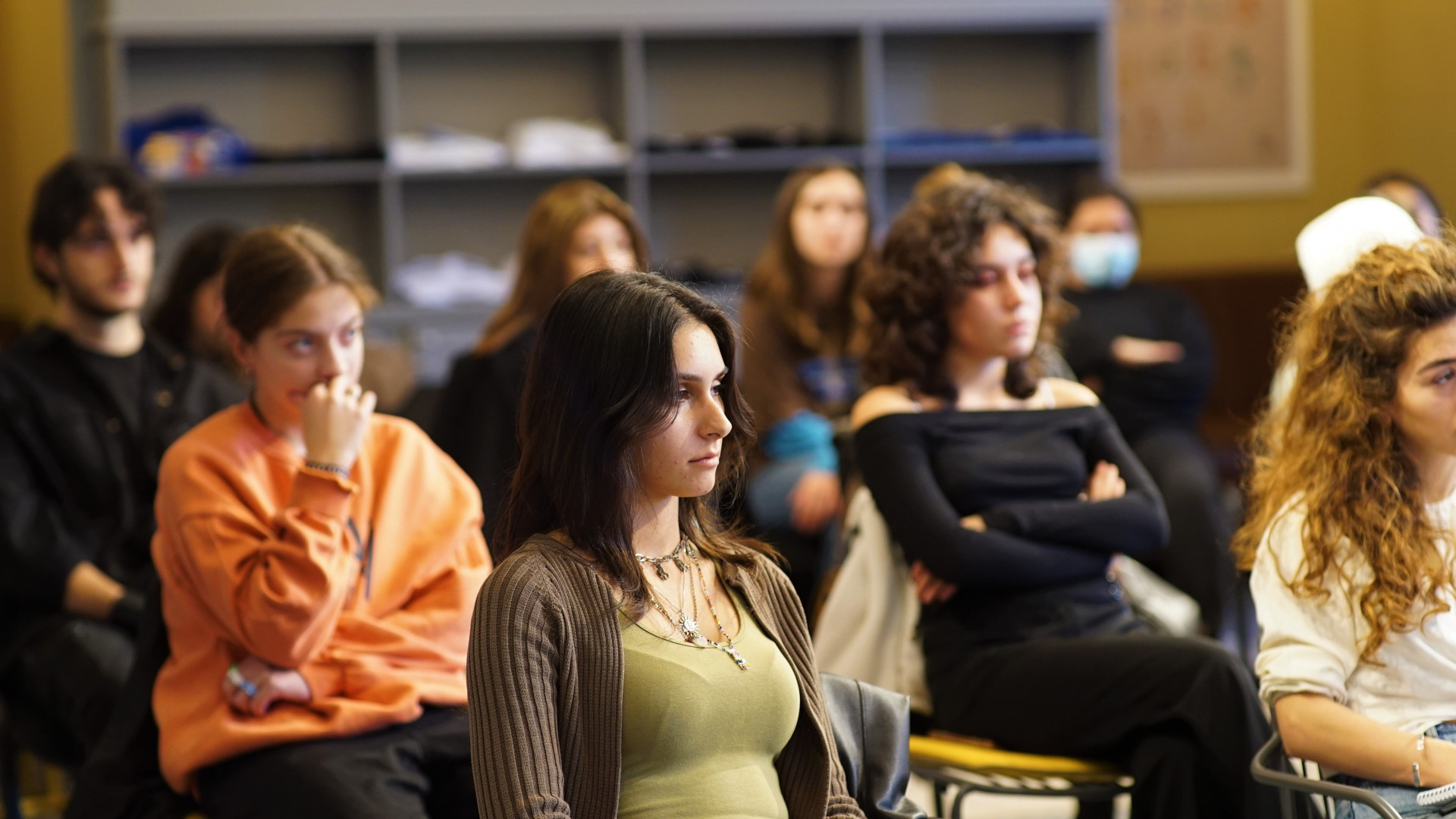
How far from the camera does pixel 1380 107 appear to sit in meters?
6.29

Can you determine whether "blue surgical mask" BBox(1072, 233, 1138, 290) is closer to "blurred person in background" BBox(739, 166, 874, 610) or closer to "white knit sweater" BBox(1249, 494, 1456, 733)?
"blurred person in background" BBox(739, 166, 874, 610)

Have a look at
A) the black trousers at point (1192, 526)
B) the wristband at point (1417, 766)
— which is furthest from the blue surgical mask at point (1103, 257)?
the wristband at point (1417, 766)

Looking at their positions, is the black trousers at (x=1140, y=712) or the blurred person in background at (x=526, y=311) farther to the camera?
the blurred person in background at (x=526, y=311)

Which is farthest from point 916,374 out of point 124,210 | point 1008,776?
point 124,210

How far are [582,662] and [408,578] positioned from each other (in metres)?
0.70

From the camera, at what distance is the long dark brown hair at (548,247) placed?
3.10 m

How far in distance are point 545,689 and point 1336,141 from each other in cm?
582

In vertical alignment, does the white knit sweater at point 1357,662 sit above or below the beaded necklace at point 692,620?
below

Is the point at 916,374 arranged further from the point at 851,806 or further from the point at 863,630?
the point at 851,806

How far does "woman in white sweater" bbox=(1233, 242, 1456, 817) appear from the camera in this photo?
173cm

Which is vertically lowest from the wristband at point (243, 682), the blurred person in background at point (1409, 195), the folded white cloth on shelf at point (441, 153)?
the wristband at point (243, 682)

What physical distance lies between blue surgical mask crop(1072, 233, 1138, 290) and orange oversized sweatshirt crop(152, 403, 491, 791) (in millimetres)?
2486

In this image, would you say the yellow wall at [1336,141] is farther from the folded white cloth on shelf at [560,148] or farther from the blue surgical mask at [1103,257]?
the folded white cloth on shelf at [560,148]

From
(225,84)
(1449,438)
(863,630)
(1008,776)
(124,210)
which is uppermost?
Answer: (225,84)
